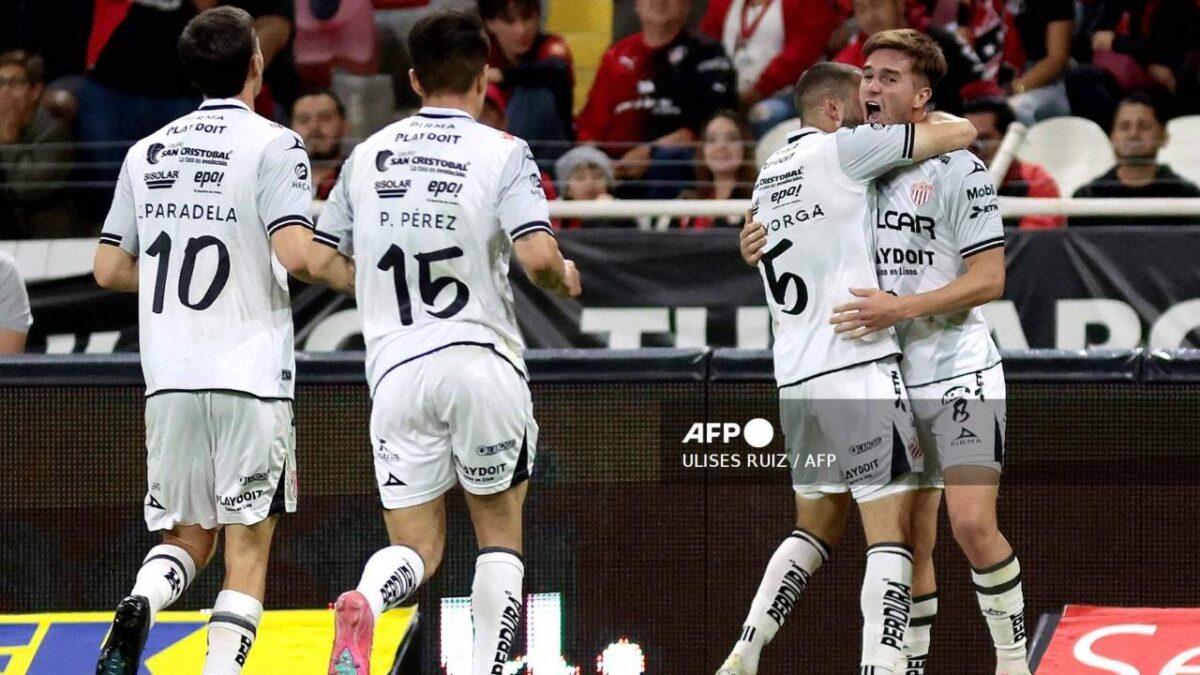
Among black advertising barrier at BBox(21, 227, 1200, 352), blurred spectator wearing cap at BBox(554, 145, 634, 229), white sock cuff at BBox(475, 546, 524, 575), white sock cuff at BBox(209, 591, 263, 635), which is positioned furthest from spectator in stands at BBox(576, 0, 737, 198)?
white sock cuff at BBox(209, 591, 263, 635)

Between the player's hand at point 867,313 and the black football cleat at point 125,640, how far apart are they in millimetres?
2355

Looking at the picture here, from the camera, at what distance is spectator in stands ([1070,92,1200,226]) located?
A: 30.1 ft

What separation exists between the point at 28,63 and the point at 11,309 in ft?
10.8

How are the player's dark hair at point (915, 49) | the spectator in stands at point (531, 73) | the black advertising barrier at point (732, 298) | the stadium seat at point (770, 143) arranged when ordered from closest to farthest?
the player's dark hair at point (915, 49) < the black advertising barrier at point (732, 298) < the stadium seat at point (770, 143) < the spectator in stands at point (531, 73)

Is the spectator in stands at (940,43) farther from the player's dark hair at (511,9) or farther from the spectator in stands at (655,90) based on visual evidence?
the player's dark hair at (511,9)

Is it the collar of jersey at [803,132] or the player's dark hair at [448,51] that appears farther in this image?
the collar of jersey at [803,132]

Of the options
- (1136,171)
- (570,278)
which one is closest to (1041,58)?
(1136,171)

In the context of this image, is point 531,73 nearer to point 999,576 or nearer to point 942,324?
point 942,324

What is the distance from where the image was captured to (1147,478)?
242 inches

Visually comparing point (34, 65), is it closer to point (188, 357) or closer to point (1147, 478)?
point (188, 357)

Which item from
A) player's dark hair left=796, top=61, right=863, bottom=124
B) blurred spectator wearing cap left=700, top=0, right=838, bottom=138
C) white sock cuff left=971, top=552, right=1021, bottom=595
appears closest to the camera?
white sock cuff left=971, top=552, right=1021, bottom=595

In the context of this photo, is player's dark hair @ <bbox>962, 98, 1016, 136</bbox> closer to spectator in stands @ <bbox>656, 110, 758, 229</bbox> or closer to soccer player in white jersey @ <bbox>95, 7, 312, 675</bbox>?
spectator in stands @ <bbox>656, 110, 758, 229</bbox>


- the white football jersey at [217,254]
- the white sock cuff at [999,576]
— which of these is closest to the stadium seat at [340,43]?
the white football jersey at [217,254]

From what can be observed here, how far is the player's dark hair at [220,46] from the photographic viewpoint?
5.41m
